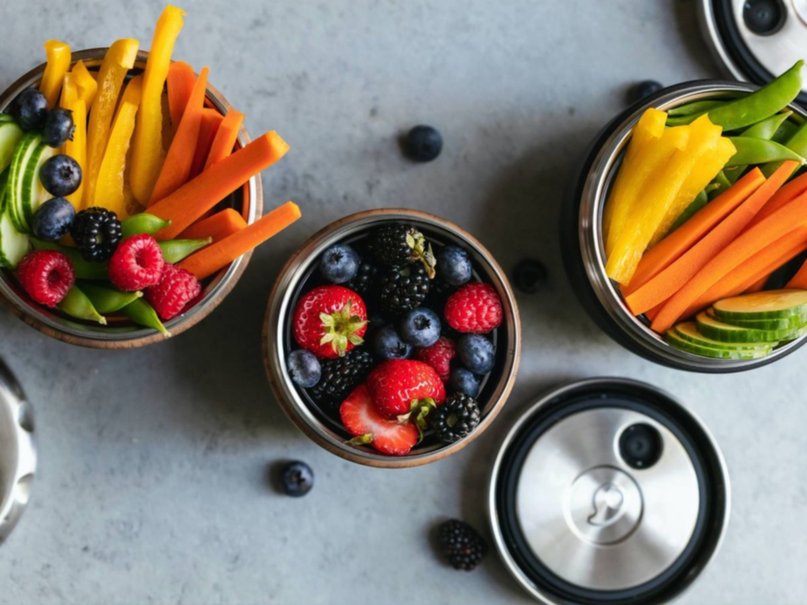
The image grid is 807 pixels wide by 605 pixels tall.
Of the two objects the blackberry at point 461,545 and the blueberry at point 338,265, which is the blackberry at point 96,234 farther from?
the blackberry at point 461,545

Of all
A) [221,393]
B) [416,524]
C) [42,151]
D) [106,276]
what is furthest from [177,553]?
[42,151]

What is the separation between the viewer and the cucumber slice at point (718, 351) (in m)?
1.18

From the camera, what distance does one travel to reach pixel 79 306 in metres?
1.09

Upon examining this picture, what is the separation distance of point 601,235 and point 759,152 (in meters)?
0.24

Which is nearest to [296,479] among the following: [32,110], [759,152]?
[32,110]

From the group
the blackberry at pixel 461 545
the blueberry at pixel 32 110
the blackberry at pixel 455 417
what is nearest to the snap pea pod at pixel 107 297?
the blueberry at pixel 32 110

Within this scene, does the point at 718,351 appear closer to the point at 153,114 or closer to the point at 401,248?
the point at 401,248

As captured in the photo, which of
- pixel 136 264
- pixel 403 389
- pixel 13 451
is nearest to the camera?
pixel 136 264

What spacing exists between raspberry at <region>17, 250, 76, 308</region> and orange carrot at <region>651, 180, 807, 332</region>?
2.67 feet

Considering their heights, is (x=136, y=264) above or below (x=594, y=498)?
above

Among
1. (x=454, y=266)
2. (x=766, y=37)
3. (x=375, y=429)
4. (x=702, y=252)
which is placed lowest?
(x=375, y=429)

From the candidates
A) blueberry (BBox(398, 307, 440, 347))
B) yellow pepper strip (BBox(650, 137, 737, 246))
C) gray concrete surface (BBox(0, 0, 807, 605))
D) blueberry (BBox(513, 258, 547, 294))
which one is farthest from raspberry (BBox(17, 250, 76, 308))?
yellow pepper strip (BBox(650, 137, 737, 246))

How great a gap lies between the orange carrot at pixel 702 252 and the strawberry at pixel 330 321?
38cm

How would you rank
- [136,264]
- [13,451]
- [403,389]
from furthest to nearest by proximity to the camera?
[13,451]
[403,389]
[136,264]
